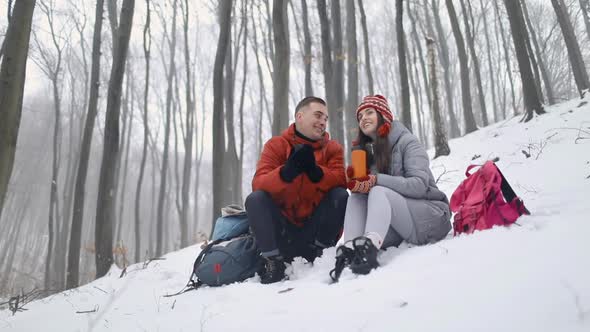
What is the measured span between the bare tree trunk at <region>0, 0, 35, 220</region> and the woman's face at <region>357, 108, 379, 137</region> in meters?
2.69

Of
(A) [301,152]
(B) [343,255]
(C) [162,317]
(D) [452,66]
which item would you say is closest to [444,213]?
(B) [343,255]

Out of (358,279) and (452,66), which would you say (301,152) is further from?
(452,66)

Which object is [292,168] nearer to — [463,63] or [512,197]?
[512,197]

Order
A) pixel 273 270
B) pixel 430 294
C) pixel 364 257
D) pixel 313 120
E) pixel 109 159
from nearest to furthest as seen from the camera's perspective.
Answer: pixel 430 294 → pixel 364 257 → pixel 273 270 → pixel 313 120 → pixel 109 159

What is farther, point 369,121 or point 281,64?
point 281,64

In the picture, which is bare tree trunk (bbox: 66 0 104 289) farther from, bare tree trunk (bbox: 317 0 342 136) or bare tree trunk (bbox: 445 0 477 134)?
bare tree trunk (bbox: 445 0 477 134)

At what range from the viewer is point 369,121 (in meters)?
2.58

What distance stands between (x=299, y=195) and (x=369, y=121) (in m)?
0.76

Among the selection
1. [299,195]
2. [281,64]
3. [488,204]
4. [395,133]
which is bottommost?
[488,204]

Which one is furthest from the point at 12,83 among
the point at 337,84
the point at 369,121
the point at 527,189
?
the point at 337,84

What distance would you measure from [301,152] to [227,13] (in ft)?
17.3

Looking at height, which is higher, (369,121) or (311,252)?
(369,121)

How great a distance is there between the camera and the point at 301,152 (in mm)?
2371

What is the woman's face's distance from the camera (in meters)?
2.58
